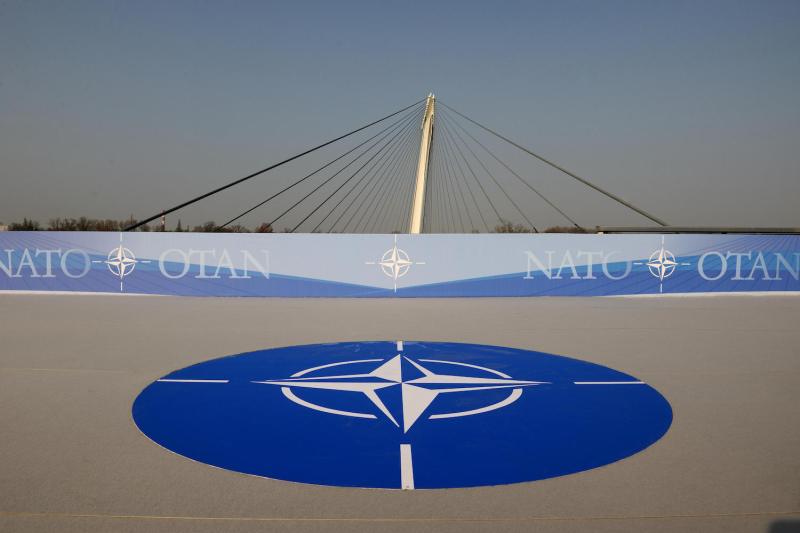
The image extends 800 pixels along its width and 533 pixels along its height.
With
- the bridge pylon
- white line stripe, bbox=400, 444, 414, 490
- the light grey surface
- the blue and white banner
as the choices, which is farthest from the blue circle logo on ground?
the bridge pylon

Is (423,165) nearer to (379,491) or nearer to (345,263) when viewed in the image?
(345,263)

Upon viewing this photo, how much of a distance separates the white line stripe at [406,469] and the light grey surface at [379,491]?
0.48 feet

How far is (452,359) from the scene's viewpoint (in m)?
8.84

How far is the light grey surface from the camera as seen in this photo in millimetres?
3850

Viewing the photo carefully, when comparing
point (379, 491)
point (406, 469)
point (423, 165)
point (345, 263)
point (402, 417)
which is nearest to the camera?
point (379, 491)

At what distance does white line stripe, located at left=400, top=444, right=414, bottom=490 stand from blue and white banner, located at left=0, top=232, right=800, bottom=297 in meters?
12.2

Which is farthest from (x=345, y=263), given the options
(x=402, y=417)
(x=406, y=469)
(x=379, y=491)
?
(x=379, y=491)

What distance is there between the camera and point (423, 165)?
30297 millimetres

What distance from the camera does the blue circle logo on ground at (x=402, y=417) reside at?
4.73 m

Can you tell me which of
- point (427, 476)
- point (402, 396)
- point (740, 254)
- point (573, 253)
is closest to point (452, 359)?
point (402, 396)

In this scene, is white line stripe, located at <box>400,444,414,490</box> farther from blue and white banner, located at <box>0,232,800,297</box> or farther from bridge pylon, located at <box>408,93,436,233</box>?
bridge pylon, located at <box>408,93,436,233</box>

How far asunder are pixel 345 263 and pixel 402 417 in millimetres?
11477

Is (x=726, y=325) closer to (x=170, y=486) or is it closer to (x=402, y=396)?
(x=402, y=396)

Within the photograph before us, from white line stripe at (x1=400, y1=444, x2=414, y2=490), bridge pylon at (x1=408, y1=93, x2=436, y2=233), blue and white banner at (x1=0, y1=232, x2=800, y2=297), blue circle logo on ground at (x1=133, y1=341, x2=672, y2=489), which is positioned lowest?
white line stripe at (x1=400, y1=444, x2=414, y2=490)
